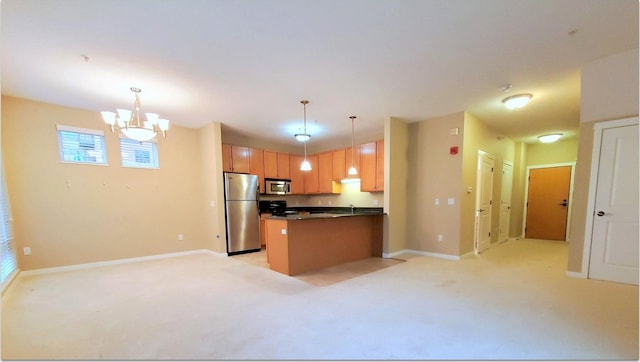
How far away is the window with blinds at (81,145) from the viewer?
404cm

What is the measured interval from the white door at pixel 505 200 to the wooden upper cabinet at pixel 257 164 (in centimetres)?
601

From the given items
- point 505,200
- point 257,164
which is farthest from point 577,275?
point 257,164

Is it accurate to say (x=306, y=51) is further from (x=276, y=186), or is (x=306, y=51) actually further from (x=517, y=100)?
(x=276, y=186)

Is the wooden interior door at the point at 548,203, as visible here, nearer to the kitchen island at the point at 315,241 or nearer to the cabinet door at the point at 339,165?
the kitchen island at the point at 315,241

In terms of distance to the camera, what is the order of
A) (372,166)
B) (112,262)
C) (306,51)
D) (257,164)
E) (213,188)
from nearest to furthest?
(306,51), (112,262), (213,188), (372,166), (257,164)

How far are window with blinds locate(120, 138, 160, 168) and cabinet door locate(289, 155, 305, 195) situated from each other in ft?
10.4

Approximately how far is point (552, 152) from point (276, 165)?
7636 mm

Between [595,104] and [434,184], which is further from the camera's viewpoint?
[434,184]

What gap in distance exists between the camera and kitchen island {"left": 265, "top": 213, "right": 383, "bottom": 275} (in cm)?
381

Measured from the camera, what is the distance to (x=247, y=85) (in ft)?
10.8

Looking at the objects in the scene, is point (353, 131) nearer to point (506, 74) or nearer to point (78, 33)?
point (506, 74)

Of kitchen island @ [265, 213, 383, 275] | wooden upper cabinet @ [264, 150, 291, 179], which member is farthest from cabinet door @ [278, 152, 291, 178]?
kitchen island @ [265, 213, 383, 275]

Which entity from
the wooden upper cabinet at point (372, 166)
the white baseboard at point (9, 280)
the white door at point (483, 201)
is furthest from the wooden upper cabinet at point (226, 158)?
the white door at point (483, 201)

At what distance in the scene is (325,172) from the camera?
664 centimetres
